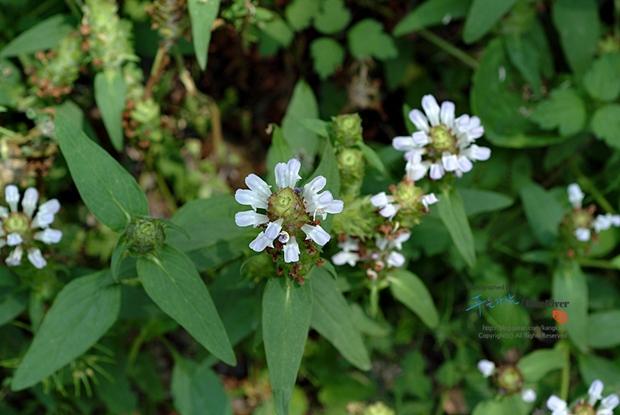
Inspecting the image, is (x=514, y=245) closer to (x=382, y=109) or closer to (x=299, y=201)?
(x=382, y=109)

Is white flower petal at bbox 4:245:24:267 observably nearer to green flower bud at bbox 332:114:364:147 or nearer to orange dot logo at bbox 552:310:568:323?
green flower bud at bbox 332:114:364:147

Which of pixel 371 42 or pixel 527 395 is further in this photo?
pixel 371 42

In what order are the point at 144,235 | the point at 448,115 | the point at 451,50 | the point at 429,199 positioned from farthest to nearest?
1. the point at 451,50
2. the point at 448,115
3. the point at 429,199
4. the point at 144,235

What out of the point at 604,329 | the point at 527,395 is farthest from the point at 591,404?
the point at 604,329

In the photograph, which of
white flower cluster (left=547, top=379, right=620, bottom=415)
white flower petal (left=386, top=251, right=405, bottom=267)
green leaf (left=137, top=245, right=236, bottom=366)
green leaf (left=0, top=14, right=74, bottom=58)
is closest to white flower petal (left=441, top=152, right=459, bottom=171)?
white flower petal (left=386, top=251, right=405, bottom=267)

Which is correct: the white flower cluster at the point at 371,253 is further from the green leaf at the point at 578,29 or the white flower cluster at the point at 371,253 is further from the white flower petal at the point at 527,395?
the green leaf at the point at 578,29

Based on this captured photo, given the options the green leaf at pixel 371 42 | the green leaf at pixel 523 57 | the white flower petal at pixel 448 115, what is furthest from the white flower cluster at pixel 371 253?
the green leaf at pixel 523 57

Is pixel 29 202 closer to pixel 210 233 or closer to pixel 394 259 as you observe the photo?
pixel 210 233

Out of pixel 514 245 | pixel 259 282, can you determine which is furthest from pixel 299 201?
pixel 514 245
